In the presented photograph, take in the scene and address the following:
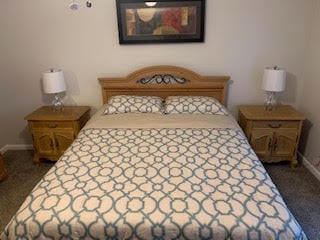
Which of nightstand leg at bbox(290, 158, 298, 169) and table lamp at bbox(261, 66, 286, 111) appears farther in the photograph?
nightstand leg at bbox(290, 158, 298, 169)

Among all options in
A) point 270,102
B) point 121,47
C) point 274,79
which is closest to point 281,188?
point 270,102

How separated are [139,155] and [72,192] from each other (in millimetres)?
578

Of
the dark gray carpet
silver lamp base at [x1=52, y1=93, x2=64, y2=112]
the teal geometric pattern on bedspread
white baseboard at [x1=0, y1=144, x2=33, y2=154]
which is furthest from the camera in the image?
white baseboard at [x1=0, y1=144, x2=33, y2=154]

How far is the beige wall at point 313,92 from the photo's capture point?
9.27 ft

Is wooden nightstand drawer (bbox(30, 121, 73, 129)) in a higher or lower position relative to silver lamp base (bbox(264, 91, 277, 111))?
Result: lower

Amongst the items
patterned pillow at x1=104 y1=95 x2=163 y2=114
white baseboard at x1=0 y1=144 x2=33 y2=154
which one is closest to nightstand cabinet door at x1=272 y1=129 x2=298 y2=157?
patterned pillow at x1=104 y1=95 x2=163 y2=114

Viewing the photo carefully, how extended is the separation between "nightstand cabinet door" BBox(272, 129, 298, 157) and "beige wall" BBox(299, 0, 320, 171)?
23 centimetres

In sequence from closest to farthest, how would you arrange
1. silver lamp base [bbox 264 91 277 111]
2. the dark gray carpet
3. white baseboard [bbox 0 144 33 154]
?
the dark gray carpet < silver lamp base [bbox 264 91 277 111] < white baseboard [bbox 0 144 33 154]

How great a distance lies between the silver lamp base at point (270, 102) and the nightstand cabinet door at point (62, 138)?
223 centimetres

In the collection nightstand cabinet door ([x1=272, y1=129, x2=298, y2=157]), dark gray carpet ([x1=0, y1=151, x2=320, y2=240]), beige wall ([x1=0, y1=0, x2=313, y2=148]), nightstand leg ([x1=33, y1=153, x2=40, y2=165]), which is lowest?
dark gray carpet ([x1=0, y1=151, x2=320, y2=240])

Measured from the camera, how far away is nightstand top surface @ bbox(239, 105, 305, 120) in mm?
2781

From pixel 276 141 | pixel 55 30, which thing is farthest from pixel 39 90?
pixel 276 141

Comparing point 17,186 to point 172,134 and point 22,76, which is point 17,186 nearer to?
point 22,76

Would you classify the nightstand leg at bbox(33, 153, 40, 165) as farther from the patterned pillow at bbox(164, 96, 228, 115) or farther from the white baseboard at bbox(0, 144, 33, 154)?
the patterned pillow at bbox(164, 96, 228, 115)
